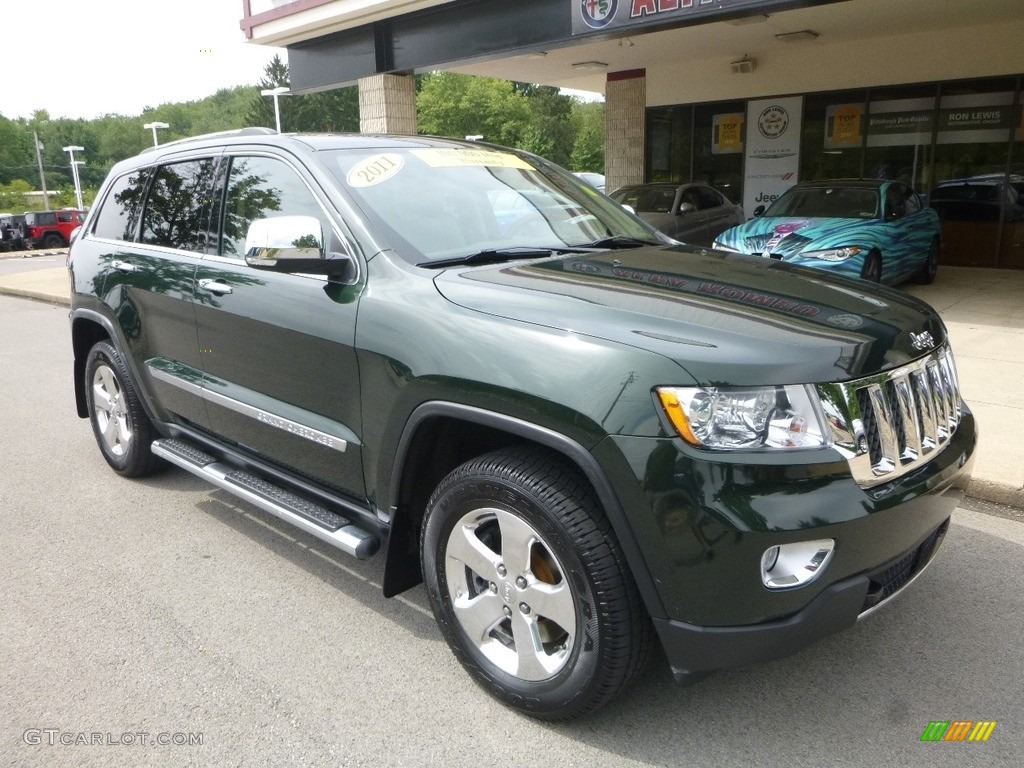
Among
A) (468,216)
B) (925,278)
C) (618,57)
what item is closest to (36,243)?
(618,57)

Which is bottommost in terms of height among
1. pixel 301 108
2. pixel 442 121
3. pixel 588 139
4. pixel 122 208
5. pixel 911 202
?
pixel 911 202

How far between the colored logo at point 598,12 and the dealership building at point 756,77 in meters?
0.02

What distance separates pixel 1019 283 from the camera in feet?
39.8

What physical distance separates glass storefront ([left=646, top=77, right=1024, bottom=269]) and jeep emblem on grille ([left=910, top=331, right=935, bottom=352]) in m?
13.2

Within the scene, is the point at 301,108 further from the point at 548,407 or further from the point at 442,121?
the point at 548,407

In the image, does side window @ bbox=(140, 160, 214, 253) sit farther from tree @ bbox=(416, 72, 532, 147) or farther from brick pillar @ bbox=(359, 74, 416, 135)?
tree @ bbox=(416, 72, 532, 147)

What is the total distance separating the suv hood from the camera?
87.3 inches

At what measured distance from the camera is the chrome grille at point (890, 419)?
2.23 meters

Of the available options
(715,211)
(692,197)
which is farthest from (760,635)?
(715,211)

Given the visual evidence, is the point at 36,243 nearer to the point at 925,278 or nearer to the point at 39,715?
the point at 925,278

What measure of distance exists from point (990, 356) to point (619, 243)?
208 inches

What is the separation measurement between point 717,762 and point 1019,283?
1217 centimetres

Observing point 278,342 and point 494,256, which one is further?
point 278,342

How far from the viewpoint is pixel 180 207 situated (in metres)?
4.15
